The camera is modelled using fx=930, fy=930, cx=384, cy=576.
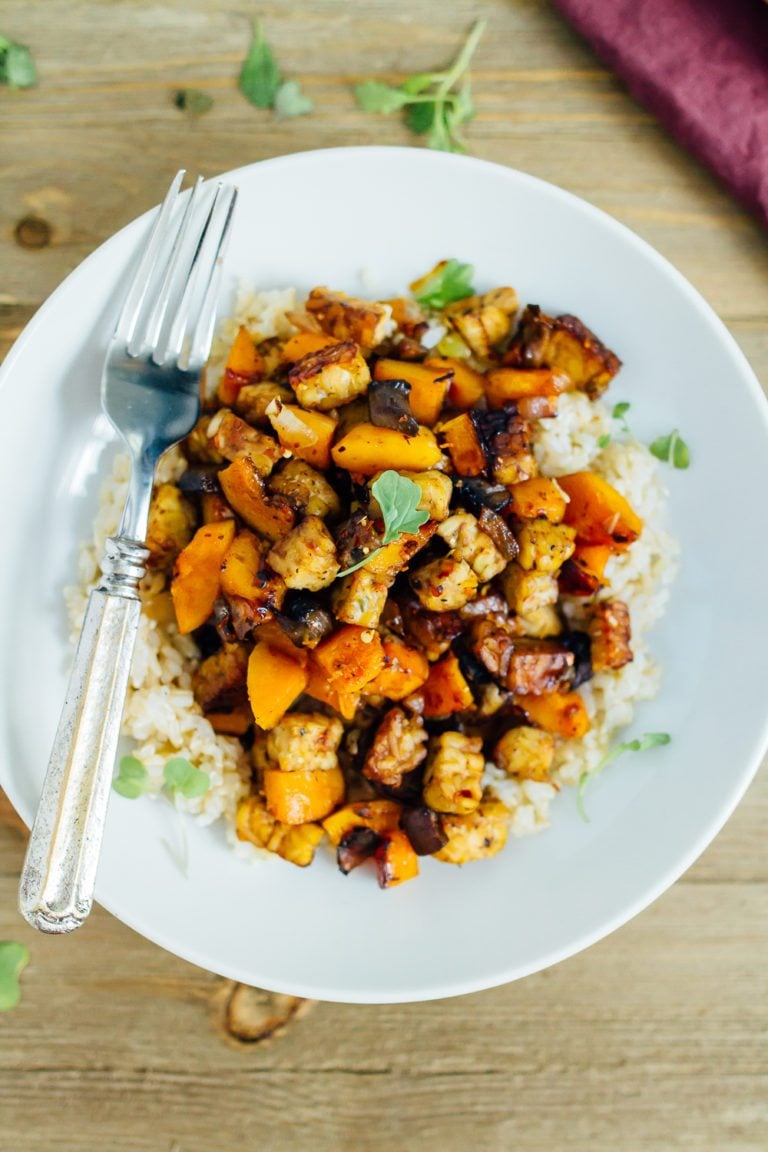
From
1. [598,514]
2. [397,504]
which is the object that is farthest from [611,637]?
[397,504]

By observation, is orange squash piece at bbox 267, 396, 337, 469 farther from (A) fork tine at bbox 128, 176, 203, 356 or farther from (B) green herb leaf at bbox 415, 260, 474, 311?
(B) green herb leaf at bbox 415, 260, 474, 311

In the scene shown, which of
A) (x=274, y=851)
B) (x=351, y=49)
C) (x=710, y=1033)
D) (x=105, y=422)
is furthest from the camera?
(x=351, y=49)

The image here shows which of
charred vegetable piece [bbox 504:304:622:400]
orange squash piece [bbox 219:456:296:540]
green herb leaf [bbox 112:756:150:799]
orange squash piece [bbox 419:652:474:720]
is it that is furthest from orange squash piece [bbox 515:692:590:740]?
green herb leaf [bbox 112:756:150:799]

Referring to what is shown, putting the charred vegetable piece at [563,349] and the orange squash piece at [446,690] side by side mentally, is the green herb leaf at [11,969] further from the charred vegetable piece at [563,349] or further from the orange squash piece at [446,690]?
the charred vegetable piece at [563,349]

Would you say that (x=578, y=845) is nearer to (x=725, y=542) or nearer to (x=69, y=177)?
(x=725, y=542)

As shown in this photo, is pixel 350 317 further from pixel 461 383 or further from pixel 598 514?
pixel 598 514

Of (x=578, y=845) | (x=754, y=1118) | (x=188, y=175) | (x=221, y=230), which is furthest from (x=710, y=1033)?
(x=188, y=175)

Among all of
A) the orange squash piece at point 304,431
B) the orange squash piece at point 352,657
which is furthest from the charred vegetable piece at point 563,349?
the orange squash piece at point 352,657
